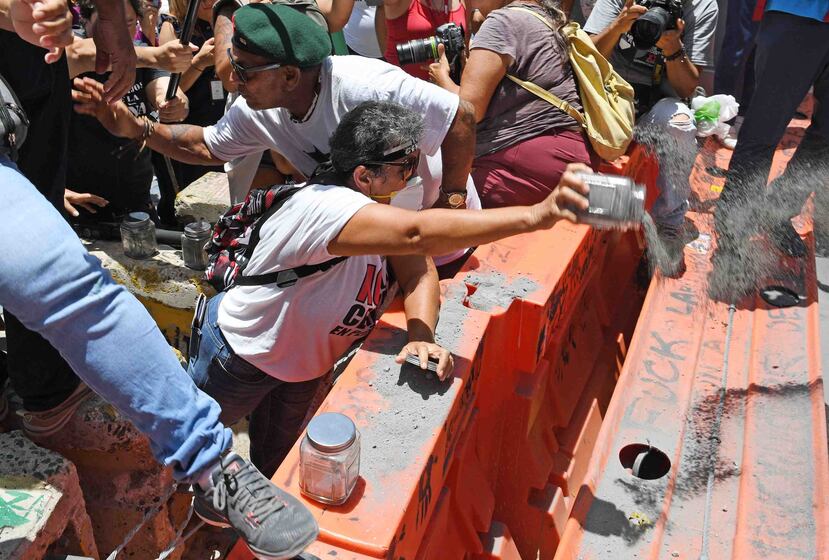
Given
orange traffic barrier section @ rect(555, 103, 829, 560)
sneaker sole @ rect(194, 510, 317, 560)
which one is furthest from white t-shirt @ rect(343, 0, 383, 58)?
sneaker sole @ rect(194, 510, 317, 560)

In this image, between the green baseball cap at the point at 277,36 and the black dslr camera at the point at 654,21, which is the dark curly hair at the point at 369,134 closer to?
the green baseball cap at the point at 277,36

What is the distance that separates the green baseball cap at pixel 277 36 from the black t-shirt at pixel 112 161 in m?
1.22

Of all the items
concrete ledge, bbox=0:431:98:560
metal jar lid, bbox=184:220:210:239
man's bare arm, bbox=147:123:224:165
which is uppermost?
man's bare arm, bbox=147:123:224:165

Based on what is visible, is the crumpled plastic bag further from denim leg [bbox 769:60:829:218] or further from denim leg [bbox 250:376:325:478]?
denim leg [bbox 250:376:325:478]

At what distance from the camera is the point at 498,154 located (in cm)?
350

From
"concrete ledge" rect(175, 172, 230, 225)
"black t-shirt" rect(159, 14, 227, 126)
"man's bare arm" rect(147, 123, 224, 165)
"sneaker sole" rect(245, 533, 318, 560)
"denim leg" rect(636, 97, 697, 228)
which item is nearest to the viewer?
"sneaker sole" rect(245, 533, 318, 560)

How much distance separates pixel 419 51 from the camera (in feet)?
12.4

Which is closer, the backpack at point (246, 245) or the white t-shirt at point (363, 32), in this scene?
the backpack at point (246, 245)

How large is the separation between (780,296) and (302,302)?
2.55 m

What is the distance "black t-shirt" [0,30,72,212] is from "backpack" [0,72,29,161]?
427mm

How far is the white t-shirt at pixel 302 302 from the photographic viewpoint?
2258 mm

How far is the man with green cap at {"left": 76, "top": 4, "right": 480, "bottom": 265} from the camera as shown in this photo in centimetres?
264

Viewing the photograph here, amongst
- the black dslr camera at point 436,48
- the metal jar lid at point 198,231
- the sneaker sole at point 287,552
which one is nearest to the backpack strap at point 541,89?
the black dslr camera at point 436,48

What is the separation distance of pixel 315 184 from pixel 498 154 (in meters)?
1.38
